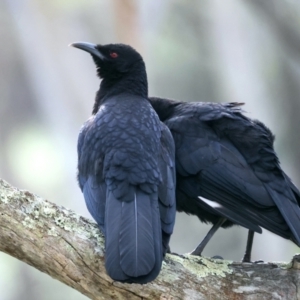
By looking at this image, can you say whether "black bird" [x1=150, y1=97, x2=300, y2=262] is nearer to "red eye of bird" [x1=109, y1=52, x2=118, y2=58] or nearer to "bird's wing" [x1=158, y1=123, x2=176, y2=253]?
"bird's wing" [x1=158, y1=123, x2=176, y2=253]

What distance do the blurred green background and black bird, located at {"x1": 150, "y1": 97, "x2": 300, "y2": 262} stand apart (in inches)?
227

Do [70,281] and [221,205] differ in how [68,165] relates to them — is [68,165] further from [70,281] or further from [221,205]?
[70,281]

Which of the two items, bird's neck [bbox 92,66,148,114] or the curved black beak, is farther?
the curved black beak

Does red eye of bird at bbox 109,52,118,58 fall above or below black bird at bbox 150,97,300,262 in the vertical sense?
above

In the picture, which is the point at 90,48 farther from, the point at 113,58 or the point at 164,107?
the point at 164,107

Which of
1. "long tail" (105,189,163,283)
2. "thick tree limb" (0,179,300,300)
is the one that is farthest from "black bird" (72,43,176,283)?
"thick tree limb" (0,179,300,300)

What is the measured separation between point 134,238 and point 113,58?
2.59m

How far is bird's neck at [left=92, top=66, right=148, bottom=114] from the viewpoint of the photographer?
603 cm

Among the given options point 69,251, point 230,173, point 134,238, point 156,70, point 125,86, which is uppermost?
point 156,70

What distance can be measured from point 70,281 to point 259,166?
6.83ft

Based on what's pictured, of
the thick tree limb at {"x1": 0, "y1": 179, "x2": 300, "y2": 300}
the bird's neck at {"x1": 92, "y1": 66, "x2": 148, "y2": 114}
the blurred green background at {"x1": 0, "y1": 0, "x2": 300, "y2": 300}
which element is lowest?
the thick tree limb at {"x1": 0, "y1": 179, "x2": 300, "y2": 300}

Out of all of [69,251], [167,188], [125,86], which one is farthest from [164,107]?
[69,251]

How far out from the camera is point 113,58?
6242 millimetres

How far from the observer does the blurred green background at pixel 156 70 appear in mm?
12828
